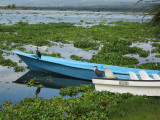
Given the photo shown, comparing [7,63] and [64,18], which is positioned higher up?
[64,18]

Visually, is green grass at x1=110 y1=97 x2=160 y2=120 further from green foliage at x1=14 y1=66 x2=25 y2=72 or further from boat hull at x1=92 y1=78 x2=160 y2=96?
green foliage at x1=14 y1=66 x2=25 y2=72

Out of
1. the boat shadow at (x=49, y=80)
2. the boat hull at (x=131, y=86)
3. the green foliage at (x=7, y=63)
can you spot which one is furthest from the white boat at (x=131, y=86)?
the green foliage at (x=7, y=63)

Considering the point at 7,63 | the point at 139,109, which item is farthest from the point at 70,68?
the point at 139,109

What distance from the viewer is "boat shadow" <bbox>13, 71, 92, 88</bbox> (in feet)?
37.4

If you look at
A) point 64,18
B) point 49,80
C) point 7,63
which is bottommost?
point 49,80

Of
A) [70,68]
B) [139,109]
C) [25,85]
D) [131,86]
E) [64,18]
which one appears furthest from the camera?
[64,18]

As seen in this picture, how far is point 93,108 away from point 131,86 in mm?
2092

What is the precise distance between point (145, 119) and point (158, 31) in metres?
5.87

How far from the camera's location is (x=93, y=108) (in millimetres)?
7527

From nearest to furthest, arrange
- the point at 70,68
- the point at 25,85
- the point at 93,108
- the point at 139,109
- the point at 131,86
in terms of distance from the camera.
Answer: the point at 93,108 < the point at 139,109 < the point at 131,86 < the point at 25,85 < the point at 70,68

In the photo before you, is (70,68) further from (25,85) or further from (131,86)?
(131,86)

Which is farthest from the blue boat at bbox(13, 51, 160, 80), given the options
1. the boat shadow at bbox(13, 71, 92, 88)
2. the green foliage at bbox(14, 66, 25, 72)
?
the green foliage at bbox(14, 66, 25, 72)

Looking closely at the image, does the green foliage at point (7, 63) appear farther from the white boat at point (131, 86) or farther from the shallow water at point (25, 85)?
the white boat at point (131, 86)

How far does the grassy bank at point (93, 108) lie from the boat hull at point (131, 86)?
0.23m
